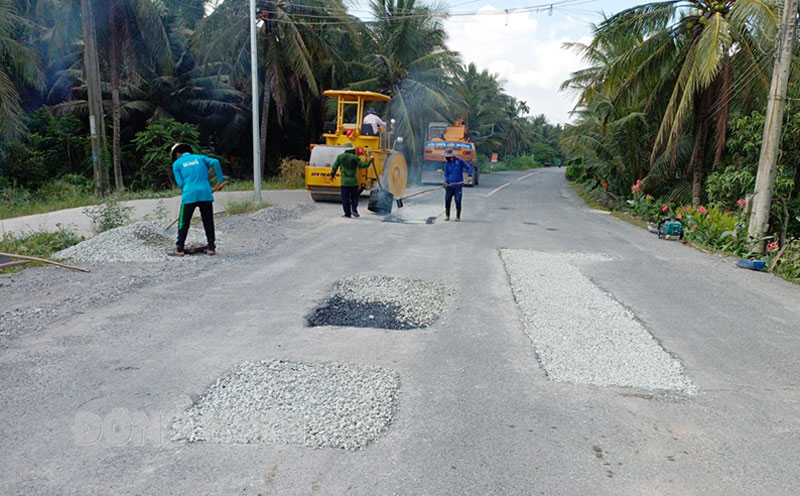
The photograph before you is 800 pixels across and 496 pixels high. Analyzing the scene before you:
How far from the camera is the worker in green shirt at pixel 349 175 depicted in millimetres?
13867

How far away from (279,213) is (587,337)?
32.7ft

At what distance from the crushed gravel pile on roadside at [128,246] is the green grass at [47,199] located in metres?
5.46

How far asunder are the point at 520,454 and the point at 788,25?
1010 centimetres

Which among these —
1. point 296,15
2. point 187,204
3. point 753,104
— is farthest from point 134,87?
point 753,104

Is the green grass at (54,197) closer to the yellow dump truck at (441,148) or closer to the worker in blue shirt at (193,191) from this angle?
the worker in blue shirt at (193,191)

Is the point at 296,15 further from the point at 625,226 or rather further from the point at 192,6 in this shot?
the point at 625,226

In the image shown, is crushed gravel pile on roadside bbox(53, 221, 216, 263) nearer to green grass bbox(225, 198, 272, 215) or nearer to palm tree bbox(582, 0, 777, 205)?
green grass bbox(225, 198, 272, 215)

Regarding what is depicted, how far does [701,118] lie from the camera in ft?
51.1

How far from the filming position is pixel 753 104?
14.5m

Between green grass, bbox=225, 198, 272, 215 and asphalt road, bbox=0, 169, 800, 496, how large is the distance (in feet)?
21.5

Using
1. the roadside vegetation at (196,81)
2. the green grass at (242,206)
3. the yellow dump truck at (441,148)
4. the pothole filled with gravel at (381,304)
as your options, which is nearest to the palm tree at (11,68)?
the roadside vegetation at (196,81)

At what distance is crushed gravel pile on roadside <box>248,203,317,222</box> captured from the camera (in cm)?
1368

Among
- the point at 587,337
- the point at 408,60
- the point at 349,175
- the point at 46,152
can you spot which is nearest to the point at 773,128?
the point at 587,337

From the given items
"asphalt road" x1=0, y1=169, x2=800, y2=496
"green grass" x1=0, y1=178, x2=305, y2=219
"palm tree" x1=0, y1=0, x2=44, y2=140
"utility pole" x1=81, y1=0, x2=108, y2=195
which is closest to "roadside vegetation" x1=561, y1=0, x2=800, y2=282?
"asphalt road" x1=0, y1=169, x2=800, y2=496
